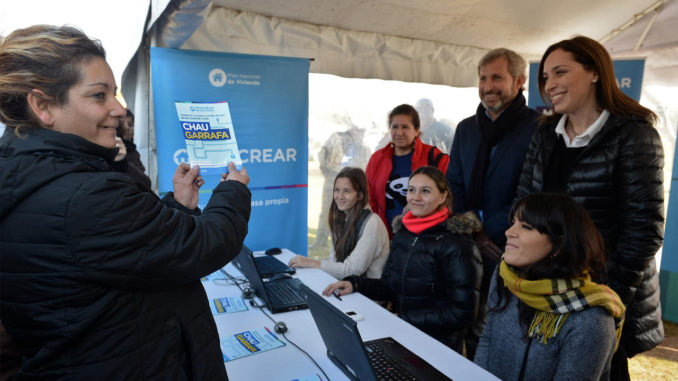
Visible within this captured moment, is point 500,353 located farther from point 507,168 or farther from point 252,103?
point 252,103

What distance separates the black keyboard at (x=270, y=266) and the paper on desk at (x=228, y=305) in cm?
27

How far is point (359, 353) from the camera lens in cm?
99

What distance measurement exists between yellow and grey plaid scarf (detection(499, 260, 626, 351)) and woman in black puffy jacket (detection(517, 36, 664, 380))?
298 mm

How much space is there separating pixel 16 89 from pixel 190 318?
0.54 metres

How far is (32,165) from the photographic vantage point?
2.41 ft

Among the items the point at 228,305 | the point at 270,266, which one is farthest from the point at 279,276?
the point at 228,305

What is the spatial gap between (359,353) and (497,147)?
5.10 feet

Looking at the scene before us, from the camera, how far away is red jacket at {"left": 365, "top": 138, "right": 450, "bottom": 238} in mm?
3018

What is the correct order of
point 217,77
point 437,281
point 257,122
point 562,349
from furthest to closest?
1. point 257,122
2. point 217,77
3. point 437,281
4. point 562,349

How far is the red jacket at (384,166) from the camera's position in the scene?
302cm

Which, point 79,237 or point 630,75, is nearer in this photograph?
point 79,237

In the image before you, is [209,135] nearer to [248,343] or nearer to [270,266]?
[248,343]

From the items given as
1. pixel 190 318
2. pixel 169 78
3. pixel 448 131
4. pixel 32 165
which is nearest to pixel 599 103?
pixel 190 318

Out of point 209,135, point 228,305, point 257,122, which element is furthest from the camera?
point 257,122
